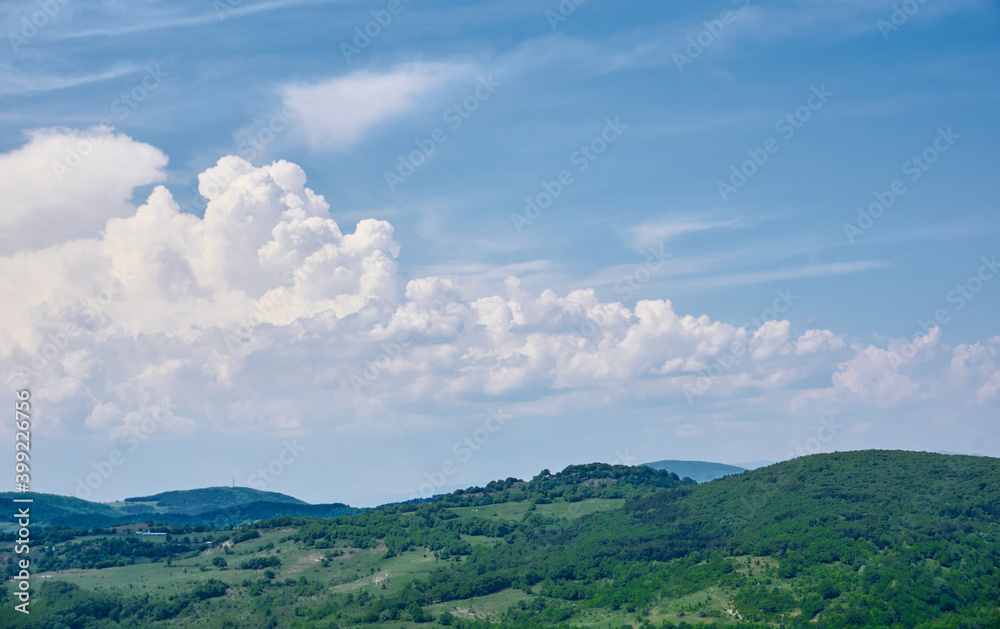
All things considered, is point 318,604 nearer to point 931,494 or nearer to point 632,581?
→ point 632,581

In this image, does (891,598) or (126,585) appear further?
(126,585)

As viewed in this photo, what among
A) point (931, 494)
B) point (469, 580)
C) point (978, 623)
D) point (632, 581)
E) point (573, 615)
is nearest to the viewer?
point (978, 623)

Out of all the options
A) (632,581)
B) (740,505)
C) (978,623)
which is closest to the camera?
(978,623)

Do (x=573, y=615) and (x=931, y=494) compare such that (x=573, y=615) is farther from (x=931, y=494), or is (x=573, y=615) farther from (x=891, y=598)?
(x=931, y=494)

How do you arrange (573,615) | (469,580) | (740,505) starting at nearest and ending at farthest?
1. (573,615)
2. (469,580)
3. (740,505)

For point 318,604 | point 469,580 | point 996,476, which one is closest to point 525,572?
point 469,580

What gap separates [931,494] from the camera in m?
182

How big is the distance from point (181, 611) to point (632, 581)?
8547 centimetres

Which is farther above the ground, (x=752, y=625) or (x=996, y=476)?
(x=996, y=476)

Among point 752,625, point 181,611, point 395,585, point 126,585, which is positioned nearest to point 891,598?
point 752,625

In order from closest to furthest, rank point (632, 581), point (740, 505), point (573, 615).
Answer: point (573, 615), point (632, 581), point (740, 505)

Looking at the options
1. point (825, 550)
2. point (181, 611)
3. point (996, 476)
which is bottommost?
point (181, 611)

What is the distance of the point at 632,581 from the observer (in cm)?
15962

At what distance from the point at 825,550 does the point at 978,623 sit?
3038 cm
